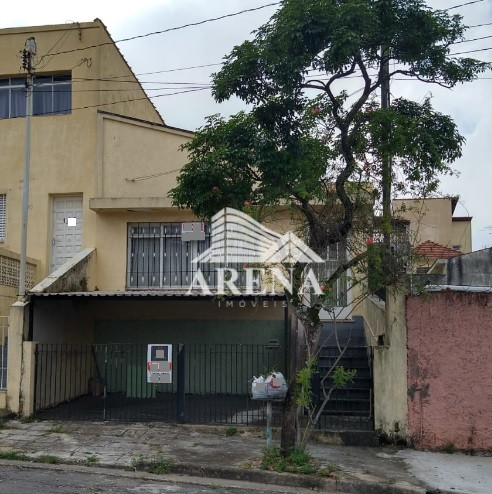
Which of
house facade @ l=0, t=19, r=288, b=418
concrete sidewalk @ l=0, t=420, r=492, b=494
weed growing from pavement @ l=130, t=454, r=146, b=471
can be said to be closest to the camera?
concrete sidewalk @ l=0, t=420, r=492, b=494

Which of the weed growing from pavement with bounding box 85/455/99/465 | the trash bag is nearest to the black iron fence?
the trash bag

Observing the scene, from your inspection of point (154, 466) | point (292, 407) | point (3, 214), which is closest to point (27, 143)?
point (3, 214)

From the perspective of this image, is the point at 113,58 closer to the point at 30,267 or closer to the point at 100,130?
the point at 100,130

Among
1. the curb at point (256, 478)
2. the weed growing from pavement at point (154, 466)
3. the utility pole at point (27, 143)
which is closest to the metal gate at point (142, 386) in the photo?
the utility pole at point (27, 143)

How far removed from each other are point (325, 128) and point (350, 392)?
16.2 ft

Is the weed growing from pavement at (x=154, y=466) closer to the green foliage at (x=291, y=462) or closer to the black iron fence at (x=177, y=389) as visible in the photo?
the green foliage at (x=291, y=462)

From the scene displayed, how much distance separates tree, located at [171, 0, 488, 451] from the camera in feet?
25.2

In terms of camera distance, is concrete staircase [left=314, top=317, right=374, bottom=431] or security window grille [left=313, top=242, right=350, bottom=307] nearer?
security window grille [left=313, top=242, right=350, bottom=307]

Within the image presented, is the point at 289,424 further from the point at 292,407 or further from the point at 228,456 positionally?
the point at 228,456

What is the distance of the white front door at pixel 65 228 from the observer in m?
14.2

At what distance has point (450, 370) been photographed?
898 centimetres

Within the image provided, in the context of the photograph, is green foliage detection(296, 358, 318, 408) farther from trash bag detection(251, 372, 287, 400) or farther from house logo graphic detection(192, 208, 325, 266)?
house logo graphic detection(192, 208, 325, 266)

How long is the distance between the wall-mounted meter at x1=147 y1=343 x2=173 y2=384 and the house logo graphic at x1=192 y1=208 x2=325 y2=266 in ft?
7.15

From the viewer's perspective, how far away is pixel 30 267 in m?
13.6
